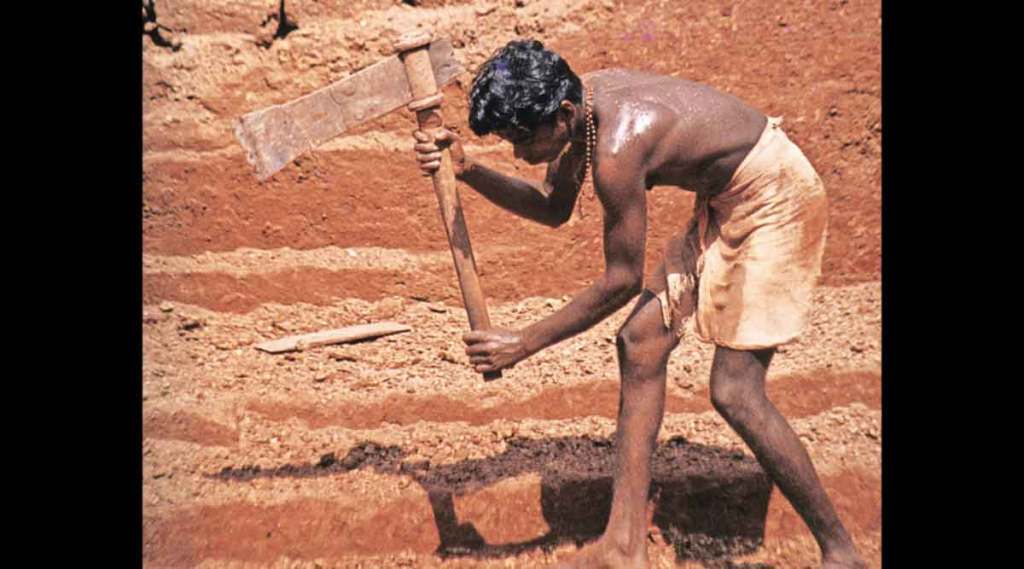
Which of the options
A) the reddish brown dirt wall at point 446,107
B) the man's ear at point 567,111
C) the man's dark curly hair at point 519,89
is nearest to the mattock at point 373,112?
the man's dark curly hair at point 519,89

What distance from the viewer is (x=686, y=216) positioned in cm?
547

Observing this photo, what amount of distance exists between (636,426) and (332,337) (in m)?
2.23

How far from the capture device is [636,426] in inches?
134

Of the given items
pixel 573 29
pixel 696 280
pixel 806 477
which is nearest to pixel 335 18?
pixel 573 29

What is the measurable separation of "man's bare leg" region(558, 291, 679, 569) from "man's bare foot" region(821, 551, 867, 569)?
1.89 ft

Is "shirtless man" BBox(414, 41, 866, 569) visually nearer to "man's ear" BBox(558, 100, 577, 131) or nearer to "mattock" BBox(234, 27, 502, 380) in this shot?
"man's ear" BBox(558, 100, 577, 131)

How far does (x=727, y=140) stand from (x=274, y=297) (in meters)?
3.02

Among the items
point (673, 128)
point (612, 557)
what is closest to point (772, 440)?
point (612, 557)

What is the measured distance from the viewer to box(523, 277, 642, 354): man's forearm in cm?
319

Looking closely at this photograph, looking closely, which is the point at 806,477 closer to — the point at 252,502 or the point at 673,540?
the point at 673,540

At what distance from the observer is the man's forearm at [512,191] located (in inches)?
140

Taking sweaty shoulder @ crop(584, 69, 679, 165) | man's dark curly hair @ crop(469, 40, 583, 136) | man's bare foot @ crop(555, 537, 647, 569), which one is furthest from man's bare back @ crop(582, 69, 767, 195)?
man's bare foot @ crop(555, 537, 647, 569)

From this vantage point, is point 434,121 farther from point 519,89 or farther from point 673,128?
point 673,128

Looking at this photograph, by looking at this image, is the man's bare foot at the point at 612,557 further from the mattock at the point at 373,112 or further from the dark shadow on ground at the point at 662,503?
the mattock at the point at 373,112
